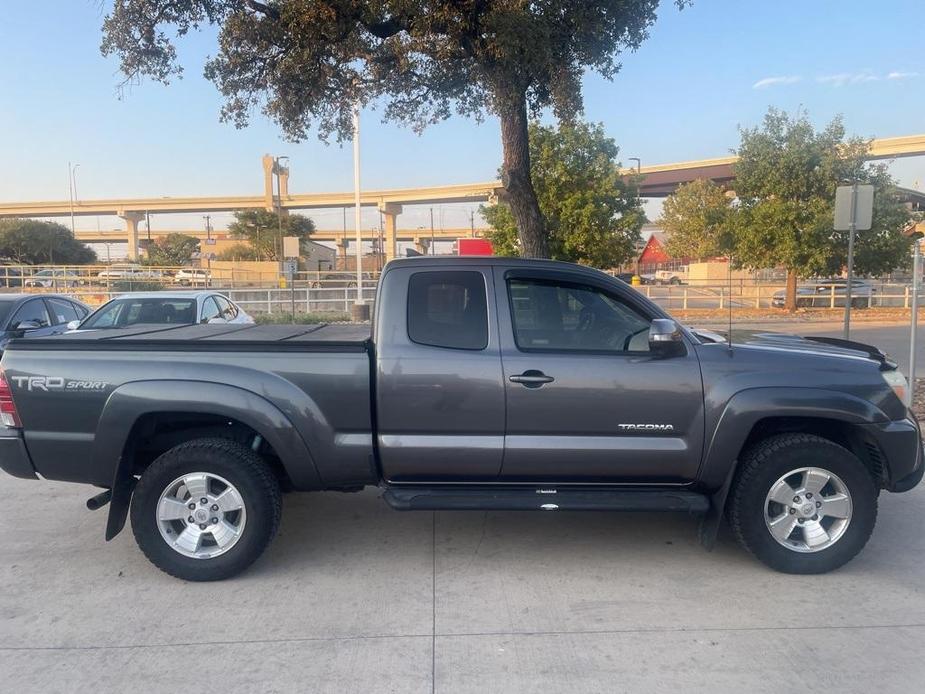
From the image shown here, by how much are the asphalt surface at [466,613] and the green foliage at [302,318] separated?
14.1m

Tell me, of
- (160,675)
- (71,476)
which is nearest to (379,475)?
(160,675)

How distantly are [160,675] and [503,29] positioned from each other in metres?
6.83

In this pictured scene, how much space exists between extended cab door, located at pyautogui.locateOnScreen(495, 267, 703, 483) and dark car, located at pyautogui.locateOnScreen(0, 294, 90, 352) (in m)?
8.24

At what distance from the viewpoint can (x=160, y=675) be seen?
11.3ft

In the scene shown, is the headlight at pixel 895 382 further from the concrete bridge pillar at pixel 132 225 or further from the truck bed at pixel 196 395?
the concrete bridge pillar at pixel 132 225

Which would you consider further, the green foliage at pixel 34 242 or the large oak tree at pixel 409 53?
the green foliage at pixel 34 242

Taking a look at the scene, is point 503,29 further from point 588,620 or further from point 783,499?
point 588,620

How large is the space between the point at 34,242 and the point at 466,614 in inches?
2540

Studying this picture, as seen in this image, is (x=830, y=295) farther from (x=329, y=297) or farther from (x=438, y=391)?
(x=438, y=391)

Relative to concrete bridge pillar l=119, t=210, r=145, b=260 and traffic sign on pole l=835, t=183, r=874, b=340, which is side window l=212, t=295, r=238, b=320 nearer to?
traffic sign on pole l=835, t=183, r=874, b=340

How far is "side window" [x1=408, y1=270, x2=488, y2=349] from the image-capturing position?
446 cm

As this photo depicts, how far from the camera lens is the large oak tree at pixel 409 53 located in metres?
8.22

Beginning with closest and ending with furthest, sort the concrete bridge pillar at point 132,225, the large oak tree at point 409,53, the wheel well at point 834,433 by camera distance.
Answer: the wheel well at point 834,433, the large oak tree at point 409,53, the concrete bridge pillar at point 132,225

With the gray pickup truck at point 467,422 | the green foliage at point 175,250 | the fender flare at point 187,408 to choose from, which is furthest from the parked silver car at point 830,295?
the green foliage at point 175,250
